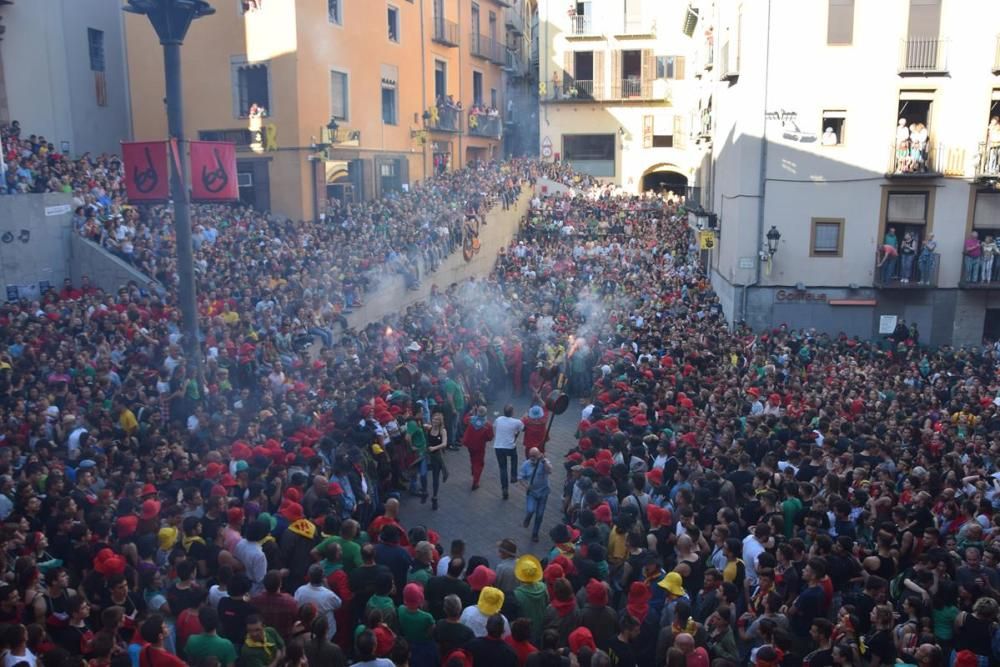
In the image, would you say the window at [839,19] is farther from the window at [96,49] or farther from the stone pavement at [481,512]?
the window at [96,49]

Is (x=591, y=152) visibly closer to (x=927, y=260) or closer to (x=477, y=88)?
(x=477, y=88)

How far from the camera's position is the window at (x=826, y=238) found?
2102 centimetres

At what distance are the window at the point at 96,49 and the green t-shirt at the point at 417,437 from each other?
18723 millimetres

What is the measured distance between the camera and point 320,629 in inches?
215

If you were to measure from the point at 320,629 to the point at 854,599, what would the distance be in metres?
3.89

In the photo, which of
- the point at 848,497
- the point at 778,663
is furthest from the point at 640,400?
the point at 778,663

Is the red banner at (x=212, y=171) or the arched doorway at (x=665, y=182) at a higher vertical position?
the red banner at (x=212, y=171)

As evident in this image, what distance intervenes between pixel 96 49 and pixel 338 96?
22.7 ft

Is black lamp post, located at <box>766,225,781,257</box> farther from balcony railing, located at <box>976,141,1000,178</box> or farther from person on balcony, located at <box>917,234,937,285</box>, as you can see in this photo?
balcony railing, located at <box>976,141,1000,178</box>

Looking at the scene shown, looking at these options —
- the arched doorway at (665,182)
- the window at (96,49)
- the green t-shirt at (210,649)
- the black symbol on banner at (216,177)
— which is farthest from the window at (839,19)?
the arched doorway at (665,182)

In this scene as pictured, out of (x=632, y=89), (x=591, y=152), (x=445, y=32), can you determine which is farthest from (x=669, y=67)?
(x=445, y=32)

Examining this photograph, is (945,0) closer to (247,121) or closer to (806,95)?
(806,95)

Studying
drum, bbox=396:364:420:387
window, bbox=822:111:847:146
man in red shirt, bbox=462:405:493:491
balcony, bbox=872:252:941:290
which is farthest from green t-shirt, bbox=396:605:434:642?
window, bbox=822:111:847:146

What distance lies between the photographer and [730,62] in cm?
2173
